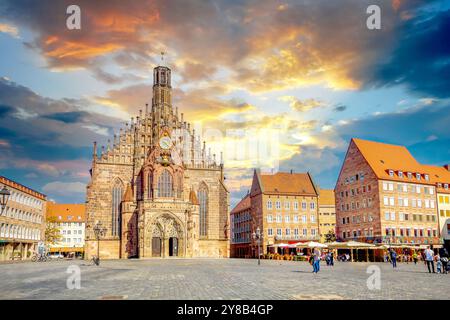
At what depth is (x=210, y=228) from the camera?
249 ft

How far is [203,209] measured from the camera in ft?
250

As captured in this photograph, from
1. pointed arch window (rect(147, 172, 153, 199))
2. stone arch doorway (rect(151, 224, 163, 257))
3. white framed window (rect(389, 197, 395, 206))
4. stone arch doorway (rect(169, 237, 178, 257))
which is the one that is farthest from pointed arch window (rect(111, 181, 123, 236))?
white framed window (rect(389, 197, 395, 206))

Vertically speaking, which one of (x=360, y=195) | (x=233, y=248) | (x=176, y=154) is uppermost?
(x=176, y=154)

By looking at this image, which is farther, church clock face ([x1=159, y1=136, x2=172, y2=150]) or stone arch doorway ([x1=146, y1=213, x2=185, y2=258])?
church clock face ([x1=159, y1=136, x2=172, y2=150])

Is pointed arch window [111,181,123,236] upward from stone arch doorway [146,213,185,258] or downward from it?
upward

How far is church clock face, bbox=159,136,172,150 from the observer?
72.2 metres

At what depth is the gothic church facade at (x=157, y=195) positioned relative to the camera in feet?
225

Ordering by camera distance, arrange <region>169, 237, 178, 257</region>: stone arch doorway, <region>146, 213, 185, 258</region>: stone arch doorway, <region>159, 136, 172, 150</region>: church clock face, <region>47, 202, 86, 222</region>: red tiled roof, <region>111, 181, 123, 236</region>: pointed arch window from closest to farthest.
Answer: <region>146, 213, 185, 258</region>: stone arch doorway, <region>169, 237, 178, 257</region>: stone arch doorway, <region>111, 181, 123, 236</region>: pointed arch window, <region>159, 136, 172, 150</region>: church clock face, <region>47, 202, 86, 222</region>: red tiled roof

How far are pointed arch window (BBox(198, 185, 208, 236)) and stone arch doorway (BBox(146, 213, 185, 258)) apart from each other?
7.21 meters

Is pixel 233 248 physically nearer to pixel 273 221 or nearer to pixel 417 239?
pixel 273 221

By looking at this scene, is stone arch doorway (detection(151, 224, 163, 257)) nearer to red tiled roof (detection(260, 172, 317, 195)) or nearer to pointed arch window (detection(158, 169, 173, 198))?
pointed arch window (detection(158, 169, 173, 198))
